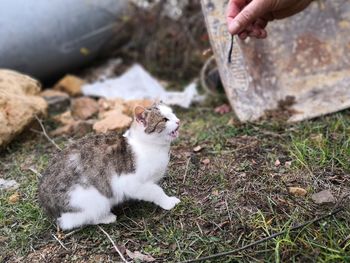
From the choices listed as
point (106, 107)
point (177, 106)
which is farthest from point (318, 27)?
point (106, 107)

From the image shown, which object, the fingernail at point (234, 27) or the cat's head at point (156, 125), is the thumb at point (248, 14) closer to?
the fingernail at point (234, 27)

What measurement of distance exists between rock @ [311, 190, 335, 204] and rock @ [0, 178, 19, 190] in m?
1.87

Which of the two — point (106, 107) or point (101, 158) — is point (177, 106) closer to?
point (106, 107)

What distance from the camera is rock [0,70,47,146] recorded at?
3.59 m

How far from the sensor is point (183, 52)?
5.06m

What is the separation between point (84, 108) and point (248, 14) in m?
1.81

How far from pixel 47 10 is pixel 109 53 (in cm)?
95

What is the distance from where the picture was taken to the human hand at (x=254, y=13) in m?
3.15

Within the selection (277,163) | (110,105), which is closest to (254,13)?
(277,163)

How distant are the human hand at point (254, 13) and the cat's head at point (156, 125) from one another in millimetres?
1017

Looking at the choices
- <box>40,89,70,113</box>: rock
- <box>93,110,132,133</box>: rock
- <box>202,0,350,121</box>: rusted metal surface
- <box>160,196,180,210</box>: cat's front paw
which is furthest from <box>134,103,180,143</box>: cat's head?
Answer: <box>40,89,70,113</box>: rock

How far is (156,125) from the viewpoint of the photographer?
97.3 inches

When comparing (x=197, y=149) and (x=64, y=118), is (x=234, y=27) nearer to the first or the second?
(x=197, y=149)

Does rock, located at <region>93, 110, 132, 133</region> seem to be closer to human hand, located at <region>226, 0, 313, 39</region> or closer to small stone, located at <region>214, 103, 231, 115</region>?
small stone, located at <region>214, 103, 231, 115</region>
